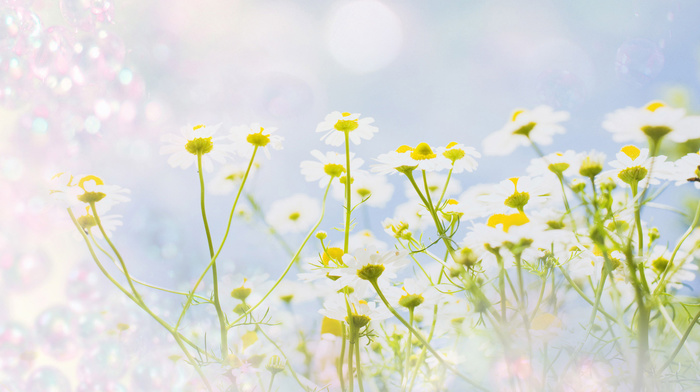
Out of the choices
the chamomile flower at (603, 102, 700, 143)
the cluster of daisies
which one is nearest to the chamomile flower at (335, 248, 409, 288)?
the cluster of daisies

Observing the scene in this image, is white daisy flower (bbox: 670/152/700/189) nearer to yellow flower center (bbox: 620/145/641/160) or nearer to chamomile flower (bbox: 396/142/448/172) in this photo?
yellow flower center (bbox: 620/145/641/160)

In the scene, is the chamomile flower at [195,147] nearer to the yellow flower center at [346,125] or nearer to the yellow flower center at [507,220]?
the yellow flower center at [346,125]

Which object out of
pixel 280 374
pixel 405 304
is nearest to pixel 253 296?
pixel 280 374

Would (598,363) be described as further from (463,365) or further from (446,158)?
(446,158)

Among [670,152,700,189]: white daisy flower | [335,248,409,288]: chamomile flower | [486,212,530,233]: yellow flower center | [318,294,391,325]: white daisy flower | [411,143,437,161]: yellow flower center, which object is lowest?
[318,294,391,325]: white daisy flower

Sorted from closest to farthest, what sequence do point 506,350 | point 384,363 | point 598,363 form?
point 506,350 → point 598,363 → point 384,363

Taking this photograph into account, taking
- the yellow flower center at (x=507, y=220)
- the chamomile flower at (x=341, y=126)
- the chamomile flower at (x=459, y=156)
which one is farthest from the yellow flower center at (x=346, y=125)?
the yellow flower center at (x=507, y=220)

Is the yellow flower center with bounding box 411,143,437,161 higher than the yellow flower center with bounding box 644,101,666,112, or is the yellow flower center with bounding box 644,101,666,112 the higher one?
the yellow flower center with bounding box 411,143,437,161

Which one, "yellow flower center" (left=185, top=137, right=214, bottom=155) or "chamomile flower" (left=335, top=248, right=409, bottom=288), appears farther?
"yellow flower center" (left=185, top=137, right=214, bottom=155)
